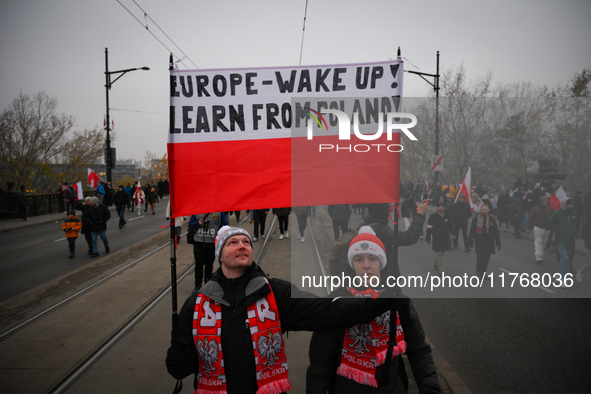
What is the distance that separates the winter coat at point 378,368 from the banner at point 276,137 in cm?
84

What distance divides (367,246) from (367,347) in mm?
595

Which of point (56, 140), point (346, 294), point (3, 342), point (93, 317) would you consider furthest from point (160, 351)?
point (56, 140)

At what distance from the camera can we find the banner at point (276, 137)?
9.00 ft

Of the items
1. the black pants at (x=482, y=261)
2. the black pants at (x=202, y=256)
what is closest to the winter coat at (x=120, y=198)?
the black pants at (x=202, y=256)

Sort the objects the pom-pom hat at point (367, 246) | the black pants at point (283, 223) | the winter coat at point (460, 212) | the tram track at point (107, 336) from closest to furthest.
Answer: the pom-pom hat at point (367, 246) → the tram track at point (107, 336) → the winter coat at point (460, 212) → the black pants at point (283, 223)

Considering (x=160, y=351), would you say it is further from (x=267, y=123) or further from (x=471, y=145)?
(x=471, y=145)

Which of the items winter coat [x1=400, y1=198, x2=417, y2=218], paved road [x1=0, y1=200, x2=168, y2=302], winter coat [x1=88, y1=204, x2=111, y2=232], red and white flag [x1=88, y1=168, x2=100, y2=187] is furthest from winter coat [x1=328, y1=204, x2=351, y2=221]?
red and white flag [x1=88, y1=168, x2=100, y2=187]

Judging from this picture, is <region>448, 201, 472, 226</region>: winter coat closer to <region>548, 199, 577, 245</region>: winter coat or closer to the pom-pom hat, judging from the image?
<region>548, 199, 577, 245</region>: winter coat

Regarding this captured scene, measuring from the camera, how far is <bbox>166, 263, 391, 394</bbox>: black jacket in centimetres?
219

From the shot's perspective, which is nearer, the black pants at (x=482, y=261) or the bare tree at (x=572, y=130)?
the bare tree at (x=572, y=130)

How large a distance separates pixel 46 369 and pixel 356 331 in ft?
12.1

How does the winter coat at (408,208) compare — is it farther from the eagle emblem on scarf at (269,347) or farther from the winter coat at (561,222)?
the winter coat at (561,222)

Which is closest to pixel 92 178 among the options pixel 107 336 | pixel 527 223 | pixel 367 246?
pixel 107 336

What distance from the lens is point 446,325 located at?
559cm
